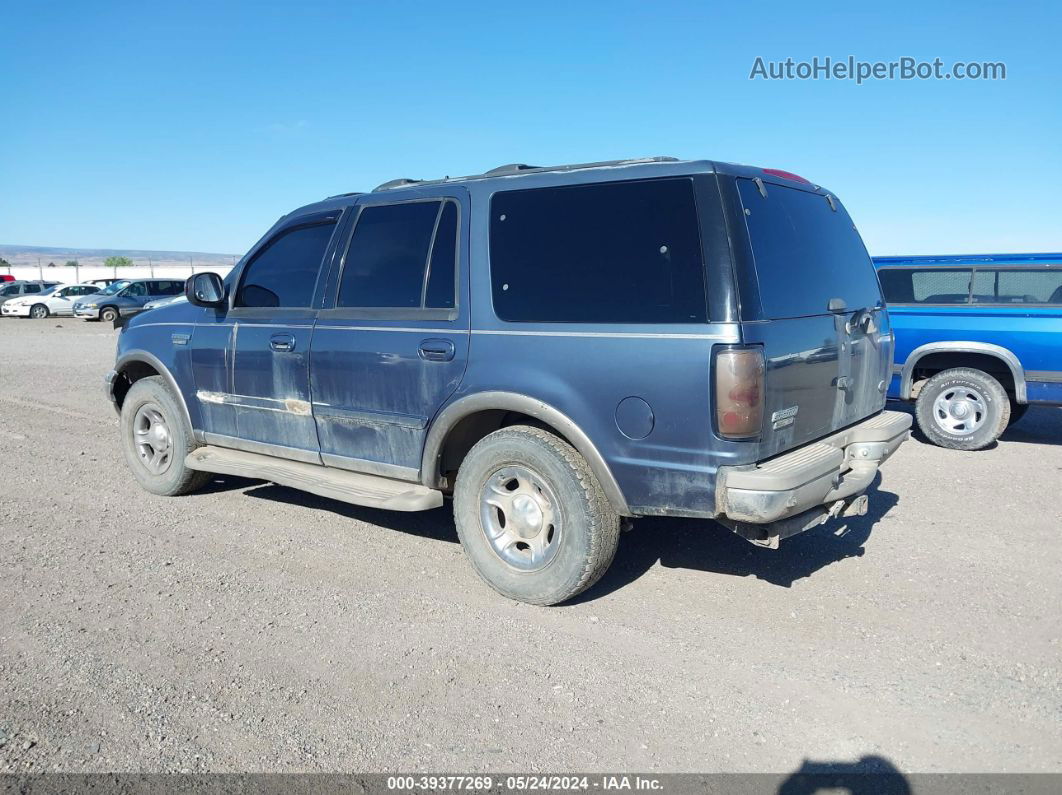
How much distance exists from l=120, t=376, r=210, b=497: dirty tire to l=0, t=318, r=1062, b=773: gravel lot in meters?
0.17

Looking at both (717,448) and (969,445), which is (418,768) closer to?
(717,448)

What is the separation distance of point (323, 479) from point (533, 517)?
146 cm

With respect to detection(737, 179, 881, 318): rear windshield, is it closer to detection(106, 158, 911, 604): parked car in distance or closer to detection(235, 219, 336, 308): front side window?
detection(106, 158, 911, 604): parked car in distance

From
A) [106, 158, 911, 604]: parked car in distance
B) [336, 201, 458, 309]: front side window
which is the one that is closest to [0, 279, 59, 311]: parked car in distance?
[106, 158, 911, 604]: parked car in distance

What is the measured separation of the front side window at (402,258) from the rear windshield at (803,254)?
63.3 inches

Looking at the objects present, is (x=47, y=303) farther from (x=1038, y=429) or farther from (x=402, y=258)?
(x=1038, y=429)

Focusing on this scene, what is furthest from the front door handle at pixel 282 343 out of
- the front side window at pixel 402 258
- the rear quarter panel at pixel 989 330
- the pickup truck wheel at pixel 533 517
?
the rear quarter panel at pixel 989 330

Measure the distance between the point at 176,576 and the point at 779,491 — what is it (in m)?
3.28

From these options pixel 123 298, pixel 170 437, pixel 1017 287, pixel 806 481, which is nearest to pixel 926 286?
pixel 1017 287

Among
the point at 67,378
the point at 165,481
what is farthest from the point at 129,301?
the point at 165,481

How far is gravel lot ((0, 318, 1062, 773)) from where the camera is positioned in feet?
9.50

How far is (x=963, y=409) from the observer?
8000mm

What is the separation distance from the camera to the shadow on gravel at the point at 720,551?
4.55 m

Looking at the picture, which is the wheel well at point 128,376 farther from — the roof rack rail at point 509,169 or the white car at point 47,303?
the white car at point 47,303
